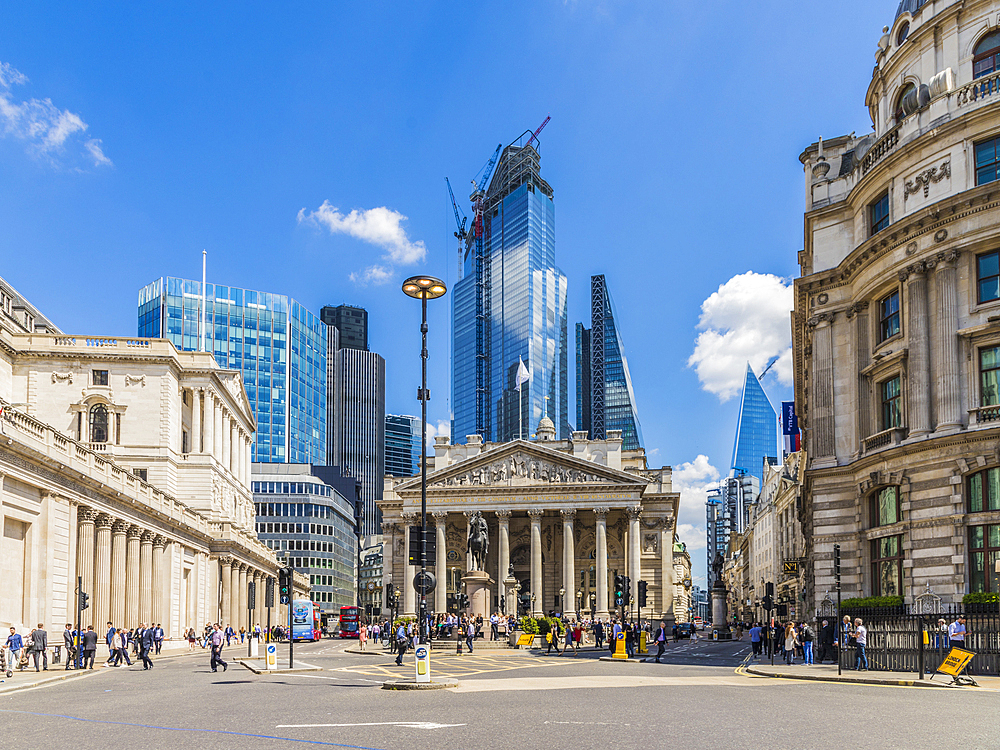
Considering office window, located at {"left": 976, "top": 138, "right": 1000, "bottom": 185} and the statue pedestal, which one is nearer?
office window, located at {"left": 976, "top": 138, "right": 1000, "bottom": 185}

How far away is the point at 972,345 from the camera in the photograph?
34.6 meters

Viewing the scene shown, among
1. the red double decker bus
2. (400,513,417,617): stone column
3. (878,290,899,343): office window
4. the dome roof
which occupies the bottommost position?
the red double decker bus

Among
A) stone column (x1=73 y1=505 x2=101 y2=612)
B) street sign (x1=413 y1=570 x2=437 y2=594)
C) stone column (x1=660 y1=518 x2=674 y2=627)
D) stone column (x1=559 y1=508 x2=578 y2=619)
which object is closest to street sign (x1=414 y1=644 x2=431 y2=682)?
street sign (x1=413 y1=570 x2=437 y2=594)

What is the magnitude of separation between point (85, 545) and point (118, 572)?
5.59 meters

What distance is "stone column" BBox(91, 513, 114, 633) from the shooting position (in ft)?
153

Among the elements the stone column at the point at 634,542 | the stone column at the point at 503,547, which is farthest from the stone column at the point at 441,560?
the stone column at the point at 634,542

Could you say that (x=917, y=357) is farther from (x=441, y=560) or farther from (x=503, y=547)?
(x=441, y=560)

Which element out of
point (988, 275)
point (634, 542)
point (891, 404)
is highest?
point (988, 275)

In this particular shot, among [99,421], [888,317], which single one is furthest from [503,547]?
[888,317]

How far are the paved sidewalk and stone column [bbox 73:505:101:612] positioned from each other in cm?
2821

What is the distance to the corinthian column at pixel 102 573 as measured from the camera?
153ft

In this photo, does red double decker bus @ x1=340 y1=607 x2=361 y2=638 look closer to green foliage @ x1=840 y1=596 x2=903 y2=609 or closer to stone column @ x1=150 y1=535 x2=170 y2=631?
stone column @ x1=150 y1=535 x2=170 y2=631

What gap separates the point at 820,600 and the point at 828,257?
14045mm

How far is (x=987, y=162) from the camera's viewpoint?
35250mm
